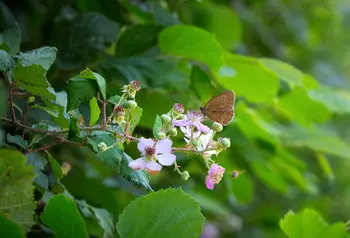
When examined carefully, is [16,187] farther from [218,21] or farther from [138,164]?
[218,21]

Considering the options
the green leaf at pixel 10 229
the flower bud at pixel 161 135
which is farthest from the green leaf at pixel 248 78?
the green leaf at pixel 10 229

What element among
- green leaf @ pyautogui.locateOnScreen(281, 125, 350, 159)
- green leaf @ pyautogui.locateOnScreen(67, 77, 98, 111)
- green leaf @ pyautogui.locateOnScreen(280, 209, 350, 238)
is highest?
green leaf @ pyautogui.locateOnScreen(67, 77, 98, 111)

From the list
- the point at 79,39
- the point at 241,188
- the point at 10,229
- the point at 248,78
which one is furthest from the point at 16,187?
the point at 241,188

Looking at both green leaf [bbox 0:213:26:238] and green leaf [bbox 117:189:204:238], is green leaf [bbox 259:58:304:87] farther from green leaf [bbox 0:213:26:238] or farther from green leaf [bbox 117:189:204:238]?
green leaf [bbox 0:213:26:238]

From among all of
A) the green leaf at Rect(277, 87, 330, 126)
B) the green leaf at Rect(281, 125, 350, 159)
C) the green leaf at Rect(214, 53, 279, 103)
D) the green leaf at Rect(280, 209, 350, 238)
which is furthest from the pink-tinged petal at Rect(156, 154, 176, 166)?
the green leaf at Rect(281, 125, 350, 159)

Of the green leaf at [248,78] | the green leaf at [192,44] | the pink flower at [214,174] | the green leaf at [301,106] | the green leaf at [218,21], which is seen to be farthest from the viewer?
the green leaf at [218,21]

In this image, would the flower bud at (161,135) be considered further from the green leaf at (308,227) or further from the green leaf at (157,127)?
the green leaf at (308,227)
